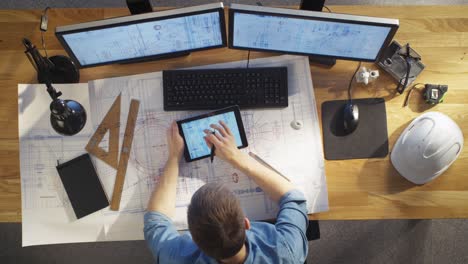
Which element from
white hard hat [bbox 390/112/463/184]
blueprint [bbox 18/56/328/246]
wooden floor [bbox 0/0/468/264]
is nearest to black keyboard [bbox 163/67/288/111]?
blueprint [bbox 18/56/328/246]

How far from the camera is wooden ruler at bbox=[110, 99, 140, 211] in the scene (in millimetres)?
1249

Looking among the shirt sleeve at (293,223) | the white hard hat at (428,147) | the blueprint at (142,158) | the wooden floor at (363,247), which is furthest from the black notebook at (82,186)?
the white hard hat at (428,147)

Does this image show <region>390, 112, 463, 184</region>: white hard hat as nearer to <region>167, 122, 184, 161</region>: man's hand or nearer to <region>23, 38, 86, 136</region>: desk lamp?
<region>167, 122, 184, 161</region>: man's hand

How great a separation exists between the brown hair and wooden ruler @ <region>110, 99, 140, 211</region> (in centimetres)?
39

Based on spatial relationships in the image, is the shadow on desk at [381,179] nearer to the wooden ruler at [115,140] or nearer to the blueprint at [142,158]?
the blueprint at [142,158]

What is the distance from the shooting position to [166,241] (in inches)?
44.1

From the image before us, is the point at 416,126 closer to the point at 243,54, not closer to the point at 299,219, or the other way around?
the point at 299,219

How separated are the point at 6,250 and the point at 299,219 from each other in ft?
5.15

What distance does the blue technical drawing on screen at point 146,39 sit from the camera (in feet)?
3.57

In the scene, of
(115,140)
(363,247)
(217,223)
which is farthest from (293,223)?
(363,247)

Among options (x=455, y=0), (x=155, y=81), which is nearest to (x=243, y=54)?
(x=155, y=81)

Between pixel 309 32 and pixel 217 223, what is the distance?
607 mm

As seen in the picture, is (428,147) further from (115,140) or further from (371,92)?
(115,140)

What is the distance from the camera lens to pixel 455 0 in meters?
2.07
